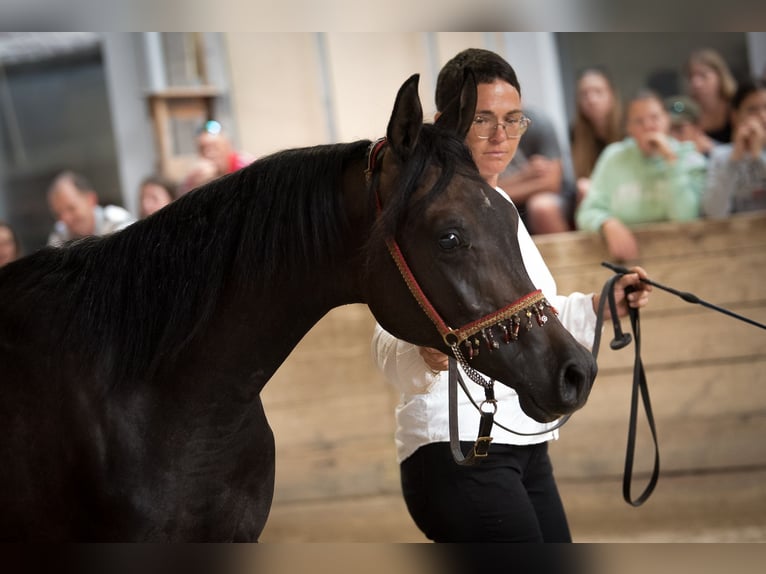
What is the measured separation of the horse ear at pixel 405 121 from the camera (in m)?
1.36

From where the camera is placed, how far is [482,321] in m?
1.37

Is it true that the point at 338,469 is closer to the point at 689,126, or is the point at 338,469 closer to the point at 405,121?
the point at 689,126

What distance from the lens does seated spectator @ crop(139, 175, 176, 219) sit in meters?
4.05

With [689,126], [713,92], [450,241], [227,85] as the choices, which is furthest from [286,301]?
[227,85]

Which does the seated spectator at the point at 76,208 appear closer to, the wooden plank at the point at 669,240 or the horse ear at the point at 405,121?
the wooden plank at the point at 669,240

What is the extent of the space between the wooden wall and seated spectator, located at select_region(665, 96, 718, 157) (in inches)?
12.1

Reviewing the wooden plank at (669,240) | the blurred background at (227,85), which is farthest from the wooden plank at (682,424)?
the blurred background at (227,85)

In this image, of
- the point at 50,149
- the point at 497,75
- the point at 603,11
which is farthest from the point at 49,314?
the point at 50,149

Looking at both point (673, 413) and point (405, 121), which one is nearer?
point (405, 121)

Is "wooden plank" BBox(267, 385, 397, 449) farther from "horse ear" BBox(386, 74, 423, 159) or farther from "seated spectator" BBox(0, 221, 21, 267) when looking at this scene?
"horse ear" BBox(386, 74, 423, 159)

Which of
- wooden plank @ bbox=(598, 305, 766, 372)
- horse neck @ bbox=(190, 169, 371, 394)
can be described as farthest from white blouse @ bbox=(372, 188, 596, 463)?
wooden plank @ bbox=(598, 305, 766, 372)

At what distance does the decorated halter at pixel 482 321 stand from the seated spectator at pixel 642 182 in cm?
227

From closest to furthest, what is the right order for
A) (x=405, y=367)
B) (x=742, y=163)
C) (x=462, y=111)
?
(x=462, y=111) → (x=405, y=367) → (x=742, y=163)

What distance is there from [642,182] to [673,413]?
34.8 inches
